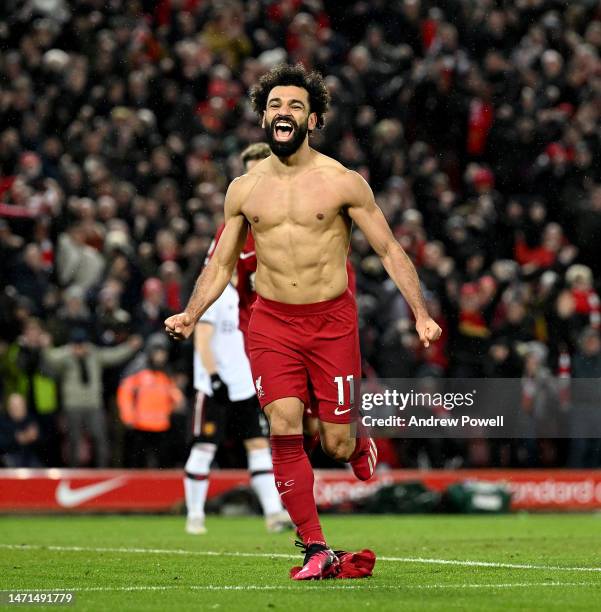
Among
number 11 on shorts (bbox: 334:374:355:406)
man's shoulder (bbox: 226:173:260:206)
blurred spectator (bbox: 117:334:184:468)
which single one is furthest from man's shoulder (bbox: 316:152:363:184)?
blurred spectator (bbox: 117:334:184:468)

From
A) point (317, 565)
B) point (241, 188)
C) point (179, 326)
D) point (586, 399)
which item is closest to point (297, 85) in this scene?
point (241, 188)

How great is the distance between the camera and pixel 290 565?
8.86 metres

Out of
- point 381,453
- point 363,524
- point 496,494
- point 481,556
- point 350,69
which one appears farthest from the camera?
point 350,69

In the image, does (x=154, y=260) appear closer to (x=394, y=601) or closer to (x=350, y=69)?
(x=350, y=69)

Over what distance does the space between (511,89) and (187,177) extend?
571 cm

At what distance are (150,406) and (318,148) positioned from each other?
18.2ft

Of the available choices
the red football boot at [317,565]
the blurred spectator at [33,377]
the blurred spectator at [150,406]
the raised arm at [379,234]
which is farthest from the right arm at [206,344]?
the red football boot at [317,565]

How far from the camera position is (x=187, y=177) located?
1998cm

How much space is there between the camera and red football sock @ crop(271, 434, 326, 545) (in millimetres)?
7914

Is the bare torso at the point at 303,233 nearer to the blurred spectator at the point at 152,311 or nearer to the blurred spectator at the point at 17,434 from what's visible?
the blurred spectator at the point at 17,434

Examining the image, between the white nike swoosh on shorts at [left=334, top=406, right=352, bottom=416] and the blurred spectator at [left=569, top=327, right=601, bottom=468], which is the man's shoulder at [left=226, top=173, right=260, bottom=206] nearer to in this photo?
the white nike swoosh on shorts at [left=334, top=406, right=352, bottom=416]

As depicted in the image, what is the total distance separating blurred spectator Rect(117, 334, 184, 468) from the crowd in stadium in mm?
62

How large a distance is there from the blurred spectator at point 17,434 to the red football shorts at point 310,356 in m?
8.83

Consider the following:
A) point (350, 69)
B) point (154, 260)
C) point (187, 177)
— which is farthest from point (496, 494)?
point (350, 69)
